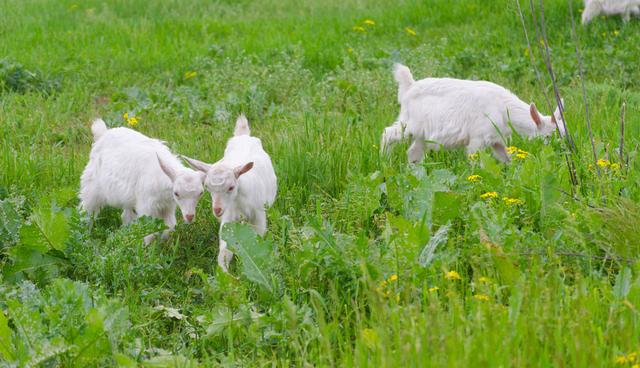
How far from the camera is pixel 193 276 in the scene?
5.14 meters

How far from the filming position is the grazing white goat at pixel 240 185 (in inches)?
198

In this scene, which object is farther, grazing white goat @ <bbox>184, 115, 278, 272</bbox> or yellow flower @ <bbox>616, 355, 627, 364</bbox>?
grazing white goat @ <bbox>184, 115, 278, 272</bbox>

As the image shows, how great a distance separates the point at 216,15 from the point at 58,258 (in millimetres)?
8527

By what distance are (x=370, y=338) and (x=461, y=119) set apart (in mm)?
3470

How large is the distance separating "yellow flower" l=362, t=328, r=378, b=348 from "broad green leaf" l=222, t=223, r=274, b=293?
41.2 inches

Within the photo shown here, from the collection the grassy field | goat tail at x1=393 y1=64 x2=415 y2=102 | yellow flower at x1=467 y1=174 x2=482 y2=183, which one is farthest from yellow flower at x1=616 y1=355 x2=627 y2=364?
goat tail at x1=393 y1=64 x2=415 y2=102

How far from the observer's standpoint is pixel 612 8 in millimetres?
11172

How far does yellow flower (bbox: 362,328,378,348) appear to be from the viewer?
3.37m

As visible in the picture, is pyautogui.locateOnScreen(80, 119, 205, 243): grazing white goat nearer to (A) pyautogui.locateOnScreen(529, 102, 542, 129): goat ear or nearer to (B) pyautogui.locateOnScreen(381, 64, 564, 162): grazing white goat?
(B) pyautogui.locateOnScreen(381, 64, 564, 162): grazing white goat

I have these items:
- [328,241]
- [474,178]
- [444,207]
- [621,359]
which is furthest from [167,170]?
[621,359]

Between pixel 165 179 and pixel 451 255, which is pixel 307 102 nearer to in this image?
pixel 165 179

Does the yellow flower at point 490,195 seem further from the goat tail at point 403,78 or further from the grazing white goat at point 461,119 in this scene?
the goat tail at point 403,78

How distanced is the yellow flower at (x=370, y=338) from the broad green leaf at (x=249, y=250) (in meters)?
1.05

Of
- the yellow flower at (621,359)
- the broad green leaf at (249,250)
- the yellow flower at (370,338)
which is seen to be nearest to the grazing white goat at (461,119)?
the broad green leaf at (249,250)
